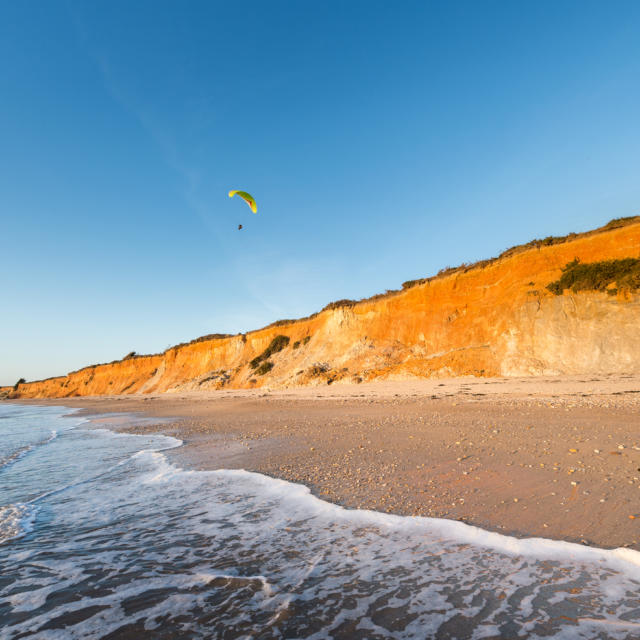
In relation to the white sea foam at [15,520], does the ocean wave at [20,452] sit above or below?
below

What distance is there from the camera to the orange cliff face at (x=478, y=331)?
18.4 meters

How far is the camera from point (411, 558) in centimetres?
334

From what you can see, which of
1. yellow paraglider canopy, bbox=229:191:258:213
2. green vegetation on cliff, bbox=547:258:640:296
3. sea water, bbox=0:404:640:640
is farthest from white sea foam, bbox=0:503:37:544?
green vegetation on cliff, bbox=547:258:640:296

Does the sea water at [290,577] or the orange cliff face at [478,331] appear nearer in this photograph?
the sea water at [290,577]

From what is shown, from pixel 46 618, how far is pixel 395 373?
2304cm

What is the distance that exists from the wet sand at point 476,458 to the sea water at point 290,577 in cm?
50

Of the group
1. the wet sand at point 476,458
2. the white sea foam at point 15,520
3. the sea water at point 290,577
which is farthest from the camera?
the white sea foam at point 15,520

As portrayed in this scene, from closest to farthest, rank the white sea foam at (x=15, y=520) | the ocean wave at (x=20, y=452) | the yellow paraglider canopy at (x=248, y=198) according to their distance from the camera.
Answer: the white sea foam at (x=15, y=520), the ocean wave at (x=20, y=452), the yellow paraglider canopy at (x=248, y=198)

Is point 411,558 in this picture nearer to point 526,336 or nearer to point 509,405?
point 509,405

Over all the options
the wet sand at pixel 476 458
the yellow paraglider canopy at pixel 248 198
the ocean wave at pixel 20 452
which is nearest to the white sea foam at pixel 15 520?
the wet sand at pixel 476 458

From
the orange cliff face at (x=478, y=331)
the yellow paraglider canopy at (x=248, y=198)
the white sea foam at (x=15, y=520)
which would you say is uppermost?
the yellow paraglider canopy at (x=248, y=198)

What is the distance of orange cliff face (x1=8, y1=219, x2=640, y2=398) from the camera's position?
18.4 meters

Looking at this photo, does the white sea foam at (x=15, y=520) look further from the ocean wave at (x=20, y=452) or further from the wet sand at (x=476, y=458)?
the ocean wave at (x=20, y=452)

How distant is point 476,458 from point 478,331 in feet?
64.9
